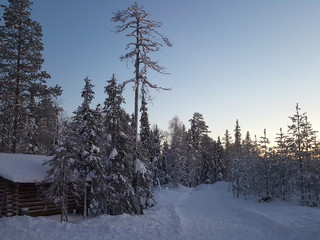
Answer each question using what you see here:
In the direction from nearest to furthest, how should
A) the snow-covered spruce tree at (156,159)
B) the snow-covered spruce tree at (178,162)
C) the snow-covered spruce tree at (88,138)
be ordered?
the snow-covered spruce tree at (88,138)
the snow-covered spruce tree at (156,159)
the snow-covered spruce tree at (178,162)

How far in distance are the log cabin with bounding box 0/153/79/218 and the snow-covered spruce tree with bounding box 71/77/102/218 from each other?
2.72m

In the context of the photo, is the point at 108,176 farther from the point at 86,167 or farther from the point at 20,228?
the point at 20,228

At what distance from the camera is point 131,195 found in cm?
1939

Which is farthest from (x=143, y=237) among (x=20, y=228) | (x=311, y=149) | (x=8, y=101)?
(x=311, y=149)

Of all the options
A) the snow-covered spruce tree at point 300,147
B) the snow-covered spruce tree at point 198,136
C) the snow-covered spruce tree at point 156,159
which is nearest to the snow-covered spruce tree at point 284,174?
the snow-covered spruce tree at point 300,147

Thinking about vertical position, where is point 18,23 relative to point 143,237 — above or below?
above

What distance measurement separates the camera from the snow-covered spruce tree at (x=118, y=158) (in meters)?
19.2

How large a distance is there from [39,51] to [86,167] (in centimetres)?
1339

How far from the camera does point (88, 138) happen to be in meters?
18.9

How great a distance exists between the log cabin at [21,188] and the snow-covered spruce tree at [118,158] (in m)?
4.36

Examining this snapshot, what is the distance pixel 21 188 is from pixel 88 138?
17.9ft

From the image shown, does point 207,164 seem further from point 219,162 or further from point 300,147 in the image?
point 300,147

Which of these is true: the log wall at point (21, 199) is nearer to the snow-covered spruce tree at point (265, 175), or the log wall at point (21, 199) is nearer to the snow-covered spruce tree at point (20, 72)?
the snow-covered spruce tree at point (20, 72)

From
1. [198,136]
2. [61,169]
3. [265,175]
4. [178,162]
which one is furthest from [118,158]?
[198,136]
